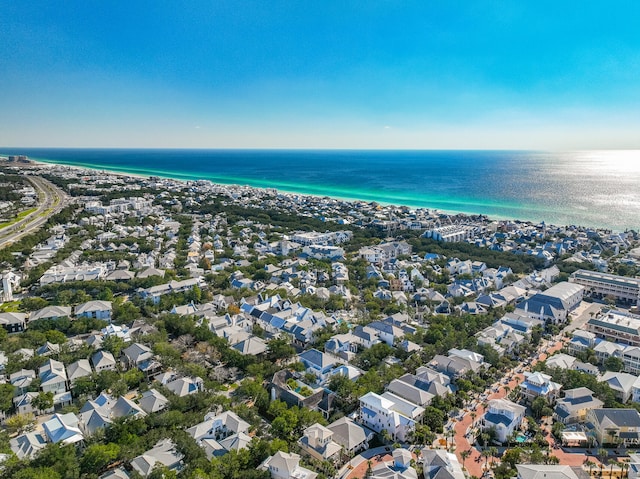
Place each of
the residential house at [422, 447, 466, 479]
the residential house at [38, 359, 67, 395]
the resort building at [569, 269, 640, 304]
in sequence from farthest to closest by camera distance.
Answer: the resort building at [569, 269, 640, 304]
the residential house at [38, 359, 67, 395]
the residential house at [422, 447, 466, 479]

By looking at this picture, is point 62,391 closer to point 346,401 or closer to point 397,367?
point 346,401

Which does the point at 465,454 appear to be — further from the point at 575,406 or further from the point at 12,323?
the point at 12,323

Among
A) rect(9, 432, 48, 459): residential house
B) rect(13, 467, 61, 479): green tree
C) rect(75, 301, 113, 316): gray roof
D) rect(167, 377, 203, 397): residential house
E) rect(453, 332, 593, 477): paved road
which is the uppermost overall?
rect(75, 301, 113, 316): gray roof

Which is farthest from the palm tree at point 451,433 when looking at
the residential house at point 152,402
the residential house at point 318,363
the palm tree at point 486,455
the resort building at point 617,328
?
the resort building at point 617,328

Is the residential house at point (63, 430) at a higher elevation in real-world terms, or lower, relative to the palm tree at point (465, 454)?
higher

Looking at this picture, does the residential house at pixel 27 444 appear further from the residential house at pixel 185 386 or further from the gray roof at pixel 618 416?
the gray roof at pixel 618 416

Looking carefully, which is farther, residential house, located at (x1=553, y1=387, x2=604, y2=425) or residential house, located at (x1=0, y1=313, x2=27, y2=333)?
residential house, located at (x1=0, y1=313, x2=27, y2=333)

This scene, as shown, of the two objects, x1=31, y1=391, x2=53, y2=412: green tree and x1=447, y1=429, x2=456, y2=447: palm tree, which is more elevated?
x1=31, y1=391, x2=53, y2=412: green tree

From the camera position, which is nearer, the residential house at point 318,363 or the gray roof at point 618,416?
the gray roof at point 618,416

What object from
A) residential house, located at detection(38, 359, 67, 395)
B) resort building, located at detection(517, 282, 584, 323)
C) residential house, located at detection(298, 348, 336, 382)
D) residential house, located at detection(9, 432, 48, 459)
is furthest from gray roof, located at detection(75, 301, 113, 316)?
resort building, located at detection(517, 282, 584, 323)

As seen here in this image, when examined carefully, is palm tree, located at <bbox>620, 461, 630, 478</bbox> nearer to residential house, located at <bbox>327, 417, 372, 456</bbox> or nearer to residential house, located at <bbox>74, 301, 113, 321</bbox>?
residential house, located at <bbox>327, 417, 372, 456</bbox>
